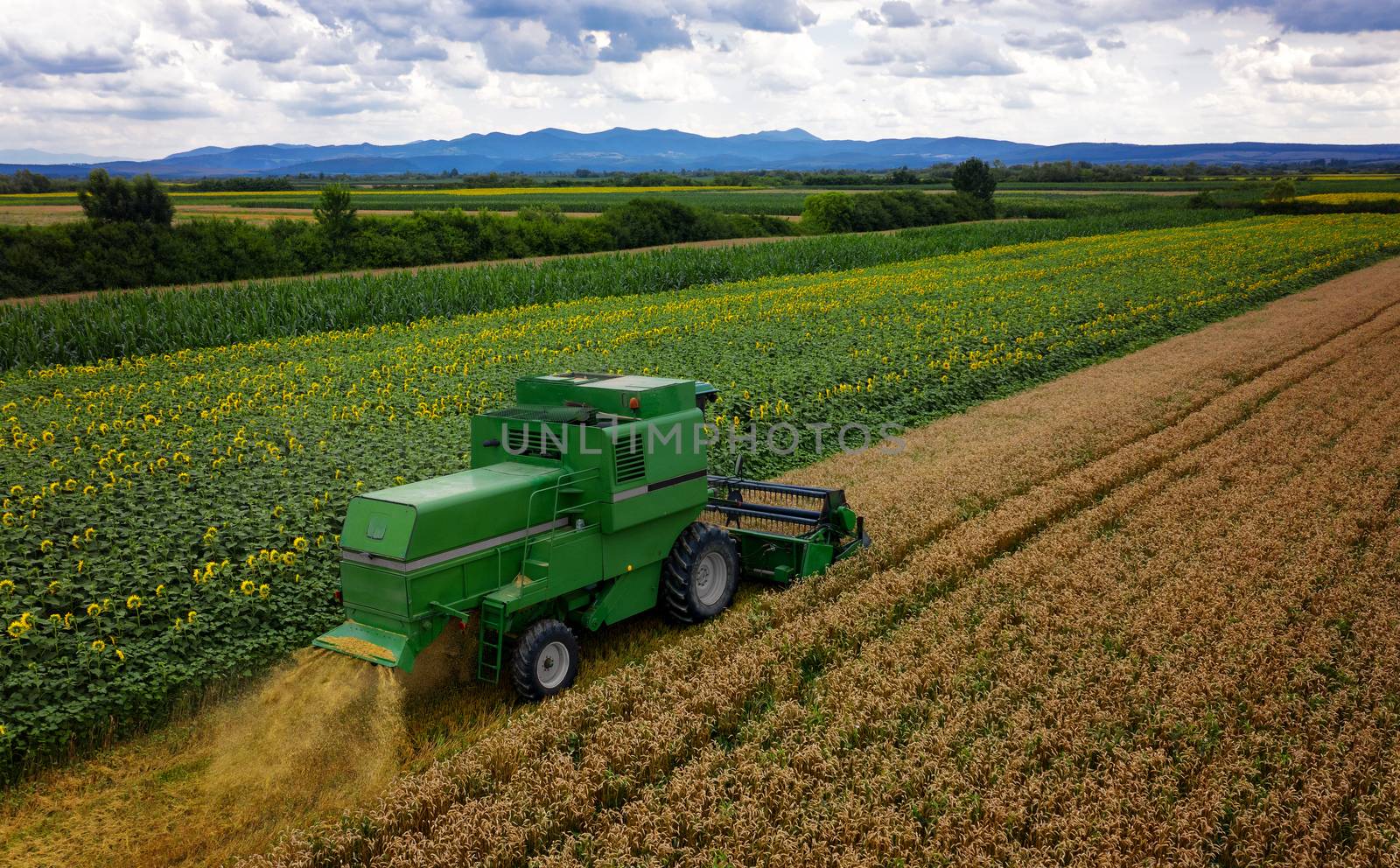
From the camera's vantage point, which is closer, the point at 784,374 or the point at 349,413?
the point at 349,413

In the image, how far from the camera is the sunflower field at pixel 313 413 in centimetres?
695

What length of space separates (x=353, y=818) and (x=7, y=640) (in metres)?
3.28

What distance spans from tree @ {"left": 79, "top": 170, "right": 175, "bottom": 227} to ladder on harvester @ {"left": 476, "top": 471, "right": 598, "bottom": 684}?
31812mm

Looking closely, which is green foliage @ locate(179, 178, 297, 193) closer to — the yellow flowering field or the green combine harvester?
the yellow flowering field

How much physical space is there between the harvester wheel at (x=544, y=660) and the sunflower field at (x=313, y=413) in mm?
2168

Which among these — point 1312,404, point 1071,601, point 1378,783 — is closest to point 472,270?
point 1312,404

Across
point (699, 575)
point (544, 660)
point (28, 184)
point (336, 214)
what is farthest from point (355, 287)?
point (28, 184)

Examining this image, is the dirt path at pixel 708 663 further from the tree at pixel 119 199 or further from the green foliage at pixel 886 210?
the green foliage at pixel 886 210

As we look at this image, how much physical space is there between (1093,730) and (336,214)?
116 ft

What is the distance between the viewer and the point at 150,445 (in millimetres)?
10883

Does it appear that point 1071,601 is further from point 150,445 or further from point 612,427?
point 150,445

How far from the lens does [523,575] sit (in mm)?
6637

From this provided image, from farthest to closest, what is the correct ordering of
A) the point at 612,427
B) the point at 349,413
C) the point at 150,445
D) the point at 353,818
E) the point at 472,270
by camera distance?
1. the point at 472,270
2. the point at 349,413
3. the point at 150,445
4. the point at 612,427
5. the point at 353,818

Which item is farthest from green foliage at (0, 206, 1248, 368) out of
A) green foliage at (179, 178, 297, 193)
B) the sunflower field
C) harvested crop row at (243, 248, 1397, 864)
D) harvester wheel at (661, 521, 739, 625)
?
green foliage at (179, 178, 297, 193)
